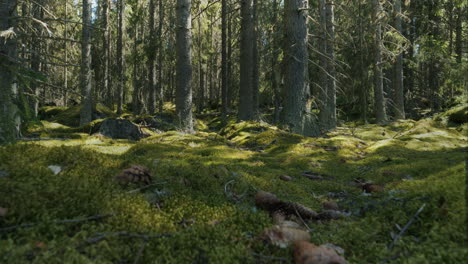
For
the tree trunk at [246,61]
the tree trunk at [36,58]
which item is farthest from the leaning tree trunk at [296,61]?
the tree trunk at [36,58]

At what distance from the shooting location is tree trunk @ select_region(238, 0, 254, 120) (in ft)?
43.5

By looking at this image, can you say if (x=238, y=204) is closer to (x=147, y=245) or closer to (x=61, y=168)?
(x=147, y=245)

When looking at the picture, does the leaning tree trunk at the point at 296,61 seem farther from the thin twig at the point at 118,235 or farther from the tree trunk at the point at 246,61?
the thin twig at the point at 118,235

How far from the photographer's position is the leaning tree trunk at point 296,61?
27.4 feet

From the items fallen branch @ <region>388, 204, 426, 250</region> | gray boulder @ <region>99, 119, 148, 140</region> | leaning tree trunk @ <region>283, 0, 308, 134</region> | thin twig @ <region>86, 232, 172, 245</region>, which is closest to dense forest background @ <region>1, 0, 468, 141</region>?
leaning tree trunk @ <region>283, 0, 308, 134</region>

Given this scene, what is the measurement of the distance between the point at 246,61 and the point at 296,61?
531 cm

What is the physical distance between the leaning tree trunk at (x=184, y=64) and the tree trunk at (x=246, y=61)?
4318 millimetres

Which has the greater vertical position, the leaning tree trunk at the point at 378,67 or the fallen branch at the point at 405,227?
the leaning tree trunk at the point at 378,67

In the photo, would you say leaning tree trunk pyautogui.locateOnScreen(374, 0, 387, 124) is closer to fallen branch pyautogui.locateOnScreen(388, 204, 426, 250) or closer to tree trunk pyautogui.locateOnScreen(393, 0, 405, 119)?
tree trunk pyautogui.locateOnScreen(393, 0, 405, 119)

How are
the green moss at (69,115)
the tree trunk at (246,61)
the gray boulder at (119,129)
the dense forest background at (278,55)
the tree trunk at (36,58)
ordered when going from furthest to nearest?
1. the green moss at (69,115)
2. the tree trunk at (246,61)
3. the gray boulder at (119,129)
4. the dense forest background at (278,55)
5. the tree trunk at (36,58)

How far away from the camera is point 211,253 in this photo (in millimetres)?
1688

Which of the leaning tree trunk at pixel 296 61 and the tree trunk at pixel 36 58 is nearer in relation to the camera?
the tree trunk at pixel 36 58

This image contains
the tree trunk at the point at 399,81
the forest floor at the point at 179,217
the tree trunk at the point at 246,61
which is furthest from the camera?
the tree trunk at the point at 399,81

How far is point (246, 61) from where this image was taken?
1345 centimetres
